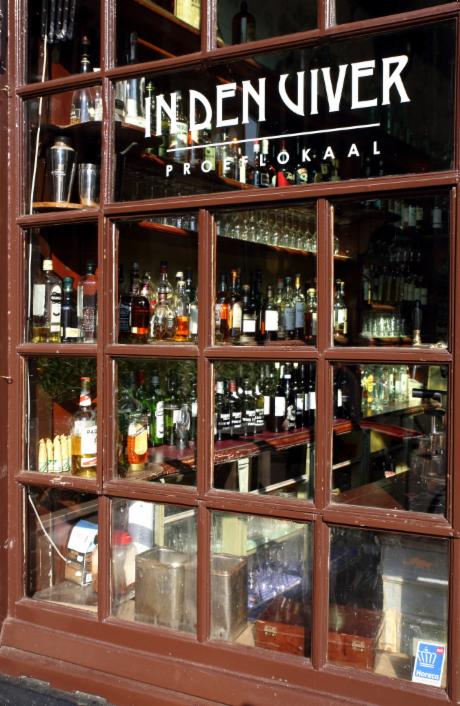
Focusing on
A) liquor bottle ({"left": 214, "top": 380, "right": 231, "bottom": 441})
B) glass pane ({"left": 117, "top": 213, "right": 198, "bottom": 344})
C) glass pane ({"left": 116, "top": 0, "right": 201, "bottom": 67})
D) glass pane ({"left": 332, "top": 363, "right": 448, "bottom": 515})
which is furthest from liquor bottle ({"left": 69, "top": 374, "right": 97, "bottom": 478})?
glass pane ({"left": 116, "top": 0, "right": 201, "bottom": 67})

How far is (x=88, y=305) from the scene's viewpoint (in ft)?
6.50

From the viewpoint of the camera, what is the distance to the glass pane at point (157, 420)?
181 centimetres

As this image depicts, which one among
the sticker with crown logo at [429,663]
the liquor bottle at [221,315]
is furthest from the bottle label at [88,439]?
the sticker with crown logo at [429,663]

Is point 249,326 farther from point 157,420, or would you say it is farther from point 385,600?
point 385,600

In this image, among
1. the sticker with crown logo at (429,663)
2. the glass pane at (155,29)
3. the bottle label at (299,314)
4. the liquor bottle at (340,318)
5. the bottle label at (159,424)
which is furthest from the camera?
the bottle label at (159,424)

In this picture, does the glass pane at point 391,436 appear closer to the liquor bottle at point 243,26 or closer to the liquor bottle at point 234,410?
the liquor bottle at point 234,410

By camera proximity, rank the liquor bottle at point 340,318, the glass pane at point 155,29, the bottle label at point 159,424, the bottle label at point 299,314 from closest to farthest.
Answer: the liquor bottle at point 340,318, the bottle label at point 299,314, the glass pane at point 155,29, the bottle label at point 159,424

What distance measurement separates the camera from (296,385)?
1.80 meters

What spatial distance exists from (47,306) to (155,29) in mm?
819

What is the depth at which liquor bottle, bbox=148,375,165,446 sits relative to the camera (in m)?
1.90

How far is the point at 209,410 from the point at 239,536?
0.32m

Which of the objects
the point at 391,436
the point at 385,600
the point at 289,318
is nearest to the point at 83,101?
the point at 289,318

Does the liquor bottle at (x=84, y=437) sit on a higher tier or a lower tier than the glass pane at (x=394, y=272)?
lower

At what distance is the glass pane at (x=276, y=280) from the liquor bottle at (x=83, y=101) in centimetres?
52
